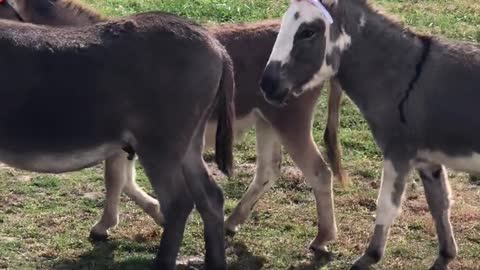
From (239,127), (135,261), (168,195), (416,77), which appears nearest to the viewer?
(168,195)

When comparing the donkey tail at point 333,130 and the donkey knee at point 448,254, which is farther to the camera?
the donkey tail at point 333,130

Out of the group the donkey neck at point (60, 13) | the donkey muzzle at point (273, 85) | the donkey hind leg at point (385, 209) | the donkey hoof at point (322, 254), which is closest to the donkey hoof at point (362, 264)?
the donkey hind leg at point (385, 209)

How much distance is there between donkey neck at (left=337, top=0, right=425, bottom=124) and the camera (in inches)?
230

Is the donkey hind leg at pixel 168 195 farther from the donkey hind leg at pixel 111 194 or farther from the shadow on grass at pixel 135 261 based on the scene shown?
the donkey hind leg at pixel 111 194

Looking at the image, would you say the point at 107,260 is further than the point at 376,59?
Yes

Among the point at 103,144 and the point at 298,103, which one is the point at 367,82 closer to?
the point at 298,103

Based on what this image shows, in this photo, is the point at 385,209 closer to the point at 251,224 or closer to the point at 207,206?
the point at 207,206

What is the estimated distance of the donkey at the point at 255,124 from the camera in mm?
6480

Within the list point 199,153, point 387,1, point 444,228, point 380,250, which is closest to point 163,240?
point 199,153

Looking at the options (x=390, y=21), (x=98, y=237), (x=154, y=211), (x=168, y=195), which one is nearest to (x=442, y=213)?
(x=390, y=21)

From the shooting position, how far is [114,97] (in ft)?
18.1

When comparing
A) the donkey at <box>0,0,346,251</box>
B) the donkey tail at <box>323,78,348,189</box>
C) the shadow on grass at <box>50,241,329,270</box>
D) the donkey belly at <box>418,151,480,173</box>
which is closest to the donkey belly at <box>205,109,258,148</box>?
the donkey at <box>0,0,346,251</box>

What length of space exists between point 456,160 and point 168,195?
152 centimetres

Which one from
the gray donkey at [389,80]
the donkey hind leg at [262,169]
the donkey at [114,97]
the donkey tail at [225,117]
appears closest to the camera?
the donkey at [114,97]
